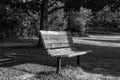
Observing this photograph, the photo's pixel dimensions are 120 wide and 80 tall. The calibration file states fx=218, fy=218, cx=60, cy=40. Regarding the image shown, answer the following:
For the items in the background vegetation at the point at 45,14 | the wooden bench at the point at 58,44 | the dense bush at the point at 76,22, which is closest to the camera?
the wooden bench at the point at 58,44

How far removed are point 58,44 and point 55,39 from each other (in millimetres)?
184

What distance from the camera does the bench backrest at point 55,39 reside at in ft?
18.7

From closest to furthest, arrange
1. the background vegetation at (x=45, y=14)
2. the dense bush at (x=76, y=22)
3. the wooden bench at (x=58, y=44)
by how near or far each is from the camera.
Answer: the wooden bench at (x=58, y=44) → the background vegetation at (x=45, y=14) → the dense bush at (x=76, y=22)

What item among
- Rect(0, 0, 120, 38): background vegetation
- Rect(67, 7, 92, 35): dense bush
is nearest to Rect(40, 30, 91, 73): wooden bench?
Rect(0, 0, 120, 38): background vegetation

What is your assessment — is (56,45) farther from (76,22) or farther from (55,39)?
(76,22)

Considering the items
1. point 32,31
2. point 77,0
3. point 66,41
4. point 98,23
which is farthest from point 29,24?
point 98,23

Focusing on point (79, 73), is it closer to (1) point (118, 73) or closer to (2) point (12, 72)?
(1) point (118, 73)

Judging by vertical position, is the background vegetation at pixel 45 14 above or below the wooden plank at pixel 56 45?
above

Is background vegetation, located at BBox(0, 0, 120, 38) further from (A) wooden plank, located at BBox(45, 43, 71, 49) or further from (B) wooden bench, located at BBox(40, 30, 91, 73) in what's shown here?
(A) wooden plank, located at BBox(45, 43, 71, 49)

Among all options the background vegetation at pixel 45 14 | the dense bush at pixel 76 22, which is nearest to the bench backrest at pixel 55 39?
the background vegetation at pixel 45 14

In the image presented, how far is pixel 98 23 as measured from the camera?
6031 cm

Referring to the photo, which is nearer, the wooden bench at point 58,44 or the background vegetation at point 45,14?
the wooden bench at point 58,44

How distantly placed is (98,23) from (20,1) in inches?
1931

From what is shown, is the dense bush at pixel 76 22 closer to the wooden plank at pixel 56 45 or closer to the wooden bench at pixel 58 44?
the wooden bench at pixel 58 44
